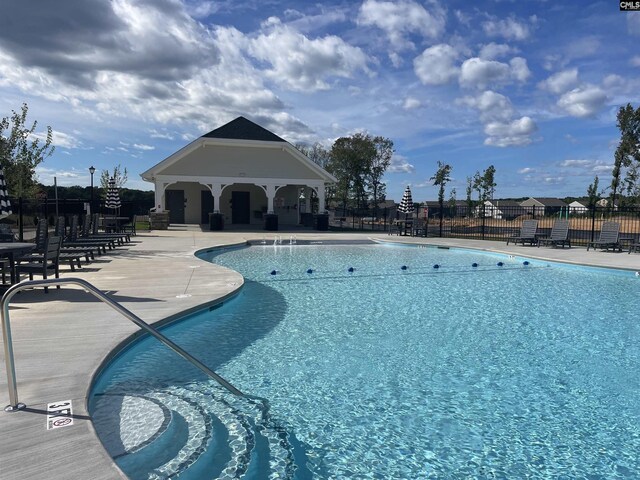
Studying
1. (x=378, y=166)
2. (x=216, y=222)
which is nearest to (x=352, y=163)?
(x=378, y=166)

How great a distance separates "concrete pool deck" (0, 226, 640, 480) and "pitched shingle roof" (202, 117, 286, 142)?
15.1 meters

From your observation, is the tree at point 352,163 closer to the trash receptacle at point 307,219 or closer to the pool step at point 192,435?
the trash receptacle at point 307,219

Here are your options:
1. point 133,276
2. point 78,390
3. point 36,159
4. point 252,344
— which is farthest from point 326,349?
point 36,159

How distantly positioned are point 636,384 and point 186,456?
4.85m

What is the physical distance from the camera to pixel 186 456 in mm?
3418

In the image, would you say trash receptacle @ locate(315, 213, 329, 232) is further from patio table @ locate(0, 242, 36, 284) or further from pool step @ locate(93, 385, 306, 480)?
pool step @ locate(93, 385, 306, 480)

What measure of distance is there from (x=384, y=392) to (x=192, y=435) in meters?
2.00

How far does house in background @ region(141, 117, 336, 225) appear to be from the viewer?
25.3 meters

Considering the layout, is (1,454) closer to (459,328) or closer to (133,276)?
(459,328)

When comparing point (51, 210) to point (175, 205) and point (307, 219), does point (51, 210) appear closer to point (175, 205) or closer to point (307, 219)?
point (175, 205)

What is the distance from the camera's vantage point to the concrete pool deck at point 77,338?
2650 mm

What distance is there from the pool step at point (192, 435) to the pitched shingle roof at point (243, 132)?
23.3m

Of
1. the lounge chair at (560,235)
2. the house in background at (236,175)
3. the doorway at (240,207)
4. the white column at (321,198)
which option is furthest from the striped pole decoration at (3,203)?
the doorway at (240,207)

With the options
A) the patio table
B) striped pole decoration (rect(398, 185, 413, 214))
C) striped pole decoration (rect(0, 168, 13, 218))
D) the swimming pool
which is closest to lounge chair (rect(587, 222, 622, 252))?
the swimming pool
